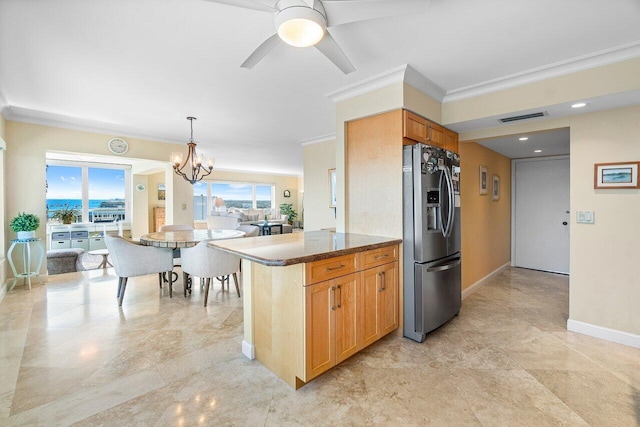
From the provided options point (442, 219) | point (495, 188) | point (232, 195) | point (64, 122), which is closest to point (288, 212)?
point (232, 195)

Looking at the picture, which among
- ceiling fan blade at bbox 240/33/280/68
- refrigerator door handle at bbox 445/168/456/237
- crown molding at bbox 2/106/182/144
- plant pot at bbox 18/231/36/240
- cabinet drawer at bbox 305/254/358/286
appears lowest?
cabinet drawer at bbox 305/254/358/286

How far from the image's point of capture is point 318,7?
1446 millimetres

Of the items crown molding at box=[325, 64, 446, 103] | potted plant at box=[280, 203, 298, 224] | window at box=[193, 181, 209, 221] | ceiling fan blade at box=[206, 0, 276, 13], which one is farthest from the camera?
potted plant at box=[280, 203, 298, 224]

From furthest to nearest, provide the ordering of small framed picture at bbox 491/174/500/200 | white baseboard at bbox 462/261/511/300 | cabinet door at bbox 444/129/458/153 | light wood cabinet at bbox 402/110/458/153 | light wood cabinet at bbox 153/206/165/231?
light wood cabinet at bbox 153/206/165/231, small framed picture at bbox 491/174/500/200, white baseboard at bbox 462/261/511/300, cabinet door at bbox 444/129/458/153, light wood cabinet at bbox 402/110/458/153

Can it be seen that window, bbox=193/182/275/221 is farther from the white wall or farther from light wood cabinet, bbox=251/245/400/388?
light wood cabinet, bbox=251/245/400/388

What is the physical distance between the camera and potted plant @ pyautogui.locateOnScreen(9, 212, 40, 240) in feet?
12.5

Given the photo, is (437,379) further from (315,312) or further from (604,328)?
(604,328)

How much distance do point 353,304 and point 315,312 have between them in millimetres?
411

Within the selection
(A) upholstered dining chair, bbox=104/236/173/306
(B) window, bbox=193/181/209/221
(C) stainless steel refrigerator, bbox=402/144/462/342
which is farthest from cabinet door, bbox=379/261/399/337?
→ (B) window, bbox=193/181/209/221

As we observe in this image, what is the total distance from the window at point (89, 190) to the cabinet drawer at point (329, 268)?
7.71m

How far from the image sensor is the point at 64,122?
418cm

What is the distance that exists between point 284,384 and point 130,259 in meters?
2.60

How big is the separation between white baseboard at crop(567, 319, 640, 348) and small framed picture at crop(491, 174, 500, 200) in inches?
86.3

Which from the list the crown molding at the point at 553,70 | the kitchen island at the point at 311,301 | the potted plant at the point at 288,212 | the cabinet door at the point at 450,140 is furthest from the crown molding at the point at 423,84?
the potted plant at the point at 288,212
